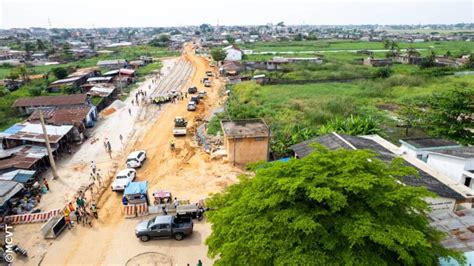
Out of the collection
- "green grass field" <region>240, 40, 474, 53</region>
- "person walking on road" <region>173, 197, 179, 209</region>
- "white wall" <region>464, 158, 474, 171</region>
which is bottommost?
"person walking on road" <region>173, 197, 179, 209</region>

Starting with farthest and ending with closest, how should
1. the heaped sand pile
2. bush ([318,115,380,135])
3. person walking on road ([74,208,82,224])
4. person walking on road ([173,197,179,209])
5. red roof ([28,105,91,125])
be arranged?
the heaped sand pile < red roof ([28,105,91,125]) < bush ([318,115,380,135]) < person walking on road ([173,197,179,209]) < person walking on road ([74,208,82,224])

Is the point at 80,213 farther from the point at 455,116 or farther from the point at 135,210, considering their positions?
the point at 455,116

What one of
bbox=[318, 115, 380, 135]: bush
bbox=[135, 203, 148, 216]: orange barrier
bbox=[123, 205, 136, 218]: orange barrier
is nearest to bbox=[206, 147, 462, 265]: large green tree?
bbox=[135, 203, 148, 216]: orange barrier

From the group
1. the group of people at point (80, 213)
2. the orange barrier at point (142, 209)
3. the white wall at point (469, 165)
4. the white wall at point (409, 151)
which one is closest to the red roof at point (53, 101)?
the group of people at point (80, 213)

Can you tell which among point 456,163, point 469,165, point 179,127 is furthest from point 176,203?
point 469,165

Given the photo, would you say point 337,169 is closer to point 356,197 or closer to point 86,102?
point 356,197

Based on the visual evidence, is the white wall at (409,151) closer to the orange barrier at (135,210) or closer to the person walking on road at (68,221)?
the orange barrier at (135,210)

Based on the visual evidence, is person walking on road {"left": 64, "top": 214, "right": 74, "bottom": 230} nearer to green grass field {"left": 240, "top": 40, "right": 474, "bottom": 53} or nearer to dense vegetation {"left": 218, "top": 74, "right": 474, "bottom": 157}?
dense vegetation {"left": 218, "top": 74, "right": 474, "bottom": 157}
